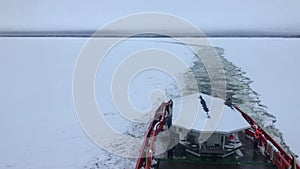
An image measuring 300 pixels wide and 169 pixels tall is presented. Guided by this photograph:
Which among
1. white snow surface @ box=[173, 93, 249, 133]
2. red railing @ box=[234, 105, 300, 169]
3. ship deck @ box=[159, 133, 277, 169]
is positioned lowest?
ship deck @ box=[159, 133, 277, 169]

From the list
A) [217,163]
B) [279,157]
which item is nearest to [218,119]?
[217,163]

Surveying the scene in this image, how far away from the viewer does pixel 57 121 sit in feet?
8.75

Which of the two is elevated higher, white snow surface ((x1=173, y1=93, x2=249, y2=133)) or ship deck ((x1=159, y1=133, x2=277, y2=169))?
white snow surface ((x1=173, y1=93, x2=249, y2=133))

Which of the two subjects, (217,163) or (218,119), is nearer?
(217,163)

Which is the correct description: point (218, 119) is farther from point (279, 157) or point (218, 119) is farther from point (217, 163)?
point (279, 157)

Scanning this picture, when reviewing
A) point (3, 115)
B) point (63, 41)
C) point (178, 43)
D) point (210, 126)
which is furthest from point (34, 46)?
point (210, 126)

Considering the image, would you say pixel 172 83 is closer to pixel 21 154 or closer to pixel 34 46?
pixel 21 154

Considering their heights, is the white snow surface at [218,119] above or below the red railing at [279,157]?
above

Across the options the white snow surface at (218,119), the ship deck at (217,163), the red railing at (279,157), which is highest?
the white snow surface at (218,119)

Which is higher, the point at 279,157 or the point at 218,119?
the point at 218,119

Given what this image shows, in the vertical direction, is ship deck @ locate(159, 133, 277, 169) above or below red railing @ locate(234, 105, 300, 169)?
below

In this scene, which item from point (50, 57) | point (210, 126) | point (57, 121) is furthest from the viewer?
point (50, 57)

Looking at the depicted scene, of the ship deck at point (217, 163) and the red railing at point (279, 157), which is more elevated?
the red railing at point (279, 157)

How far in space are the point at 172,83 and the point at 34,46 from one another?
3.27 m
